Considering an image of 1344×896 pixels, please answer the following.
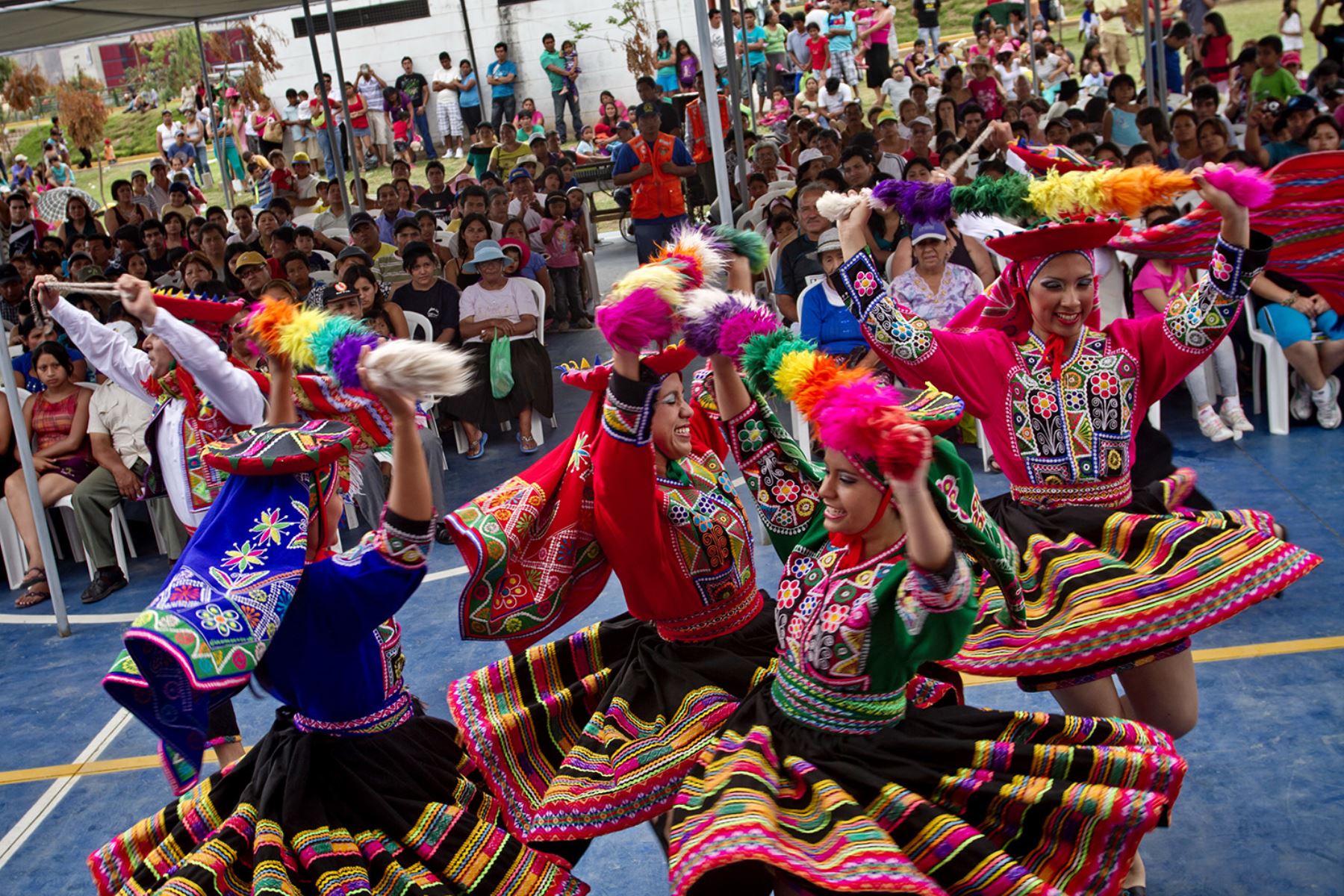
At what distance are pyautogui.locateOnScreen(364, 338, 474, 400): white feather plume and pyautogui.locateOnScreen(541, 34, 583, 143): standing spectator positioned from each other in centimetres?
1967

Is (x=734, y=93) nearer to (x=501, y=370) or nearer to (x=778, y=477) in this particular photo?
(x=501, y=370)

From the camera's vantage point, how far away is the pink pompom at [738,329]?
10.3 ft

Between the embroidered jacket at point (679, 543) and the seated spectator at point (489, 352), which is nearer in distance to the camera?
the embroidered jacket at point (679, 543)

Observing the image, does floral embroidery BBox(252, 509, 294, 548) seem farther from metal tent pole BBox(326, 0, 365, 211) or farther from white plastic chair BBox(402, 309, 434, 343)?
metal tent pole BBox(326, 0, 365, 211)

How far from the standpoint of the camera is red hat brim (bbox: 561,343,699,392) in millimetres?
3189

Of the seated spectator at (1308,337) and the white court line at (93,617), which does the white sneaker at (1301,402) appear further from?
the white court line at (93,617)

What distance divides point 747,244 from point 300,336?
1.20m

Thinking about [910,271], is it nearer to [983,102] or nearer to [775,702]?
[775,702]

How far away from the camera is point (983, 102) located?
14.1m

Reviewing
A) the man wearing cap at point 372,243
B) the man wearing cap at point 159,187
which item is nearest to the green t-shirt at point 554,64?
the man wearing cap at point 159,187

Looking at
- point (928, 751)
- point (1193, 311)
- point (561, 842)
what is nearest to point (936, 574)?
point (928, 751)

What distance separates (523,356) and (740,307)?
19.5 feet

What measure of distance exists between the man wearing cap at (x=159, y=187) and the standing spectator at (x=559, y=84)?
7.53m

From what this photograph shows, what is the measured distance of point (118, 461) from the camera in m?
7.78
